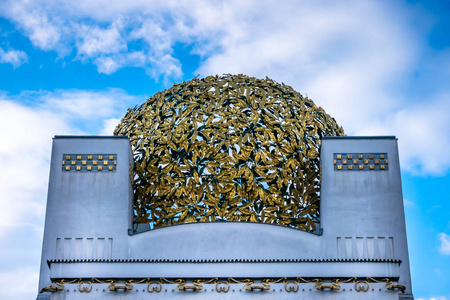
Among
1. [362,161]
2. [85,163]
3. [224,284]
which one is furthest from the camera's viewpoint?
[362,161]

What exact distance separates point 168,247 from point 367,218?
370 cm

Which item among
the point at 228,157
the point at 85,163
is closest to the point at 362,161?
the point at 228,157

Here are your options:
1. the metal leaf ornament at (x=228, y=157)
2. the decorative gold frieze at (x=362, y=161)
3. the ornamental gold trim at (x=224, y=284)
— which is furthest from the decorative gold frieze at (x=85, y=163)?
the decorative gold frieze at (x=362, y=161)

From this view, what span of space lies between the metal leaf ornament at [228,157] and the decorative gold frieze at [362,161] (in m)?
0.60

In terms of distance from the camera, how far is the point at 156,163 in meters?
15.5

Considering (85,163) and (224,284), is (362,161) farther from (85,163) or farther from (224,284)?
(85,163)

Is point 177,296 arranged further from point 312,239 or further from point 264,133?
point 264,133

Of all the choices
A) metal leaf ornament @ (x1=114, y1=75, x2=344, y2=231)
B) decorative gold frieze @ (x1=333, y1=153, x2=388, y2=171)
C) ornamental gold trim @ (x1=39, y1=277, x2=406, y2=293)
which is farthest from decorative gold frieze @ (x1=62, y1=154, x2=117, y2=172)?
decorative gold frieze @ (x1=333, y1=153, x2=388, y2=171)

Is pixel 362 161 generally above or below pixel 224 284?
above

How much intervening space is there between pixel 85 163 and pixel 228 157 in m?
2.71

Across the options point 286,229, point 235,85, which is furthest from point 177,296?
point 235,85

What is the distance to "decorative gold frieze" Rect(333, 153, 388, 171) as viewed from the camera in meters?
15.1

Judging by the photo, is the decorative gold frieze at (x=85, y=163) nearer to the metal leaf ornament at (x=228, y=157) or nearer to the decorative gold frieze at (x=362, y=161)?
the metal leaf ornament at (x=228, y=157)

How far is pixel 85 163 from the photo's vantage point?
1507 centimetres
